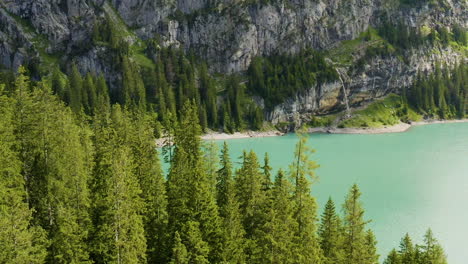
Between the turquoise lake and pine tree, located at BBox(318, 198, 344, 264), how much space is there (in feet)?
15.2

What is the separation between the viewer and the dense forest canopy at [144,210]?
28.8 m

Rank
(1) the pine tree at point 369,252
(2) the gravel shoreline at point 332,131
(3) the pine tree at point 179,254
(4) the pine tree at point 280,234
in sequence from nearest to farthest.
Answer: (3) the pine tree at point 179,254, (4) the pine tree at point 280,234, (1) the pine tree at point 369,252, (2) the gravel shoreline at point 332,131

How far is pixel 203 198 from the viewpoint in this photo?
34.4 metres

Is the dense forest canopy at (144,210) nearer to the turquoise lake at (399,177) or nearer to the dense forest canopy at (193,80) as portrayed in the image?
the turquoise lake at (399,177)

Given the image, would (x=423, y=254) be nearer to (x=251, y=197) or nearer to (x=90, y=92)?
(x=251, y=197)

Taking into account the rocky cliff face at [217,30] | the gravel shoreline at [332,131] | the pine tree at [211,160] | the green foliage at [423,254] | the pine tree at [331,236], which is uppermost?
the rocky cliff face at [217,30]

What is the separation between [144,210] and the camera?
37.0 meters

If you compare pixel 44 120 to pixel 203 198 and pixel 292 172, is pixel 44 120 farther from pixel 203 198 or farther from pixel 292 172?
pixel 292 172

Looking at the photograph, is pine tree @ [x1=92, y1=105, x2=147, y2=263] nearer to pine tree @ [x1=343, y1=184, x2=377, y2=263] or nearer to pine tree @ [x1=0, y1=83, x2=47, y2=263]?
pine tree @ [x1=0, y1=83, x2=47, y2=263]

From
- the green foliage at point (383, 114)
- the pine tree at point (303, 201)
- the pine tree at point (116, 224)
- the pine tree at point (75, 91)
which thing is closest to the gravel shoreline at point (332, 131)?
the green foliage at point (383, 114)

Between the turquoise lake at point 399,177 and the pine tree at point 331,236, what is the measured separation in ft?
15.2

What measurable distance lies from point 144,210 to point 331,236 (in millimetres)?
16841

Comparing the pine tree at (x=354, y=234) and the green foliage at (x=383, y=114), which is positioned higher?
the green foliage at (x=383, y=114)

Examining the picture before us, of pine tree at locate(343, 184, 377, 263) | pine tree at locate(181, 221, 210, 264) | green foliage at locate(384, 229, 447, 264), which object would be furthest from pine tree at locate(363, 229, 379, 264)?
pine tree at locate(181, 221, 210, 264)
